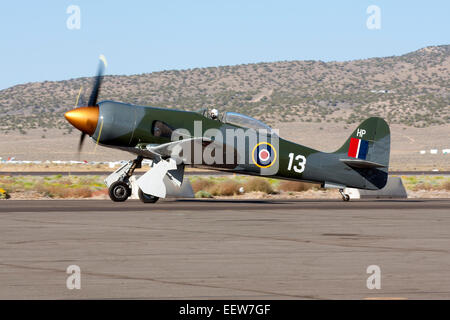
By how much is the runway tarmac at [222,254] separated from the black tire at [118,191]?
4.38 m

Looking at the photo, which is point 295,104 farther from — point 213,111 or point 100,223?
point 100,223

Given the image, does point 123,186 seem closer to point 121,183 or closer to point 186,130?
point 121,183

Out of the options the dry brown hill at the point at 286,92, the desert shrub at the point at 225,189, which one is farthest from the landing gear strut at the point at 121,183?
the dry brown hill at the point at 286,92

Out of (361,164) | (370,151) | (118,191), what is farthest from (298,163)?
(118,191)

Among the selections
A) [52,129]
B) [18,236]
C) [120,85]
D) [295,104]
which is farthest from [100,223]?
[120,85]

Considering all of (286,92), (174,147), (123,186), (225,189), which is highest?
(286,92)

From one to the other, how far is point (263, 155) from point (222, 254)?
13265 millimetres

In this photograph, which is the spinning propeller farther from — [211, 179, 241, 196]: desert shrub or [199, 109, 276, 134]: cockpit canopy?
[211, 179, 241, 196]: desert shrub

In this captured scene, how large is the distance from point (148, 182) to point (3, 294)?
1500cm

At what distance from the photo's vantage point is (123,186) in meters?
23.8

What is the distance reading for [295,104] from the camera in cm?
12900

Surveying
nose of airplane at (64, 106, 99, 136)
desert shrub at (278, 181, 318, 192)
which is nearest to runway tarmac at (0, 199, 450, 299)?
nose of airplane at (64, 106, 99, 136)

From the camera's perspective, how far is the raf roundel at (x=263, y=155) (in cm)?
2398

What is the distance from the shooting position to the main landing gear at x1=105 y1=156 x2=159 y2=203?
936 inches
